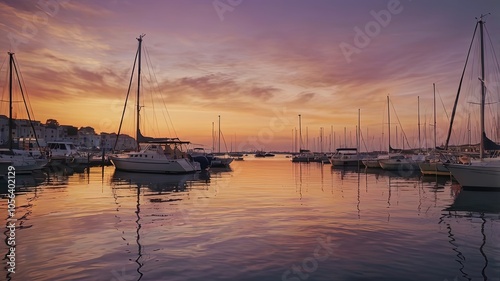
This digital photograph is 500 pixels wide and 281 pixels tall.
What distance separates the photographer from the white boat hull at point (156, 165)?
4731cm

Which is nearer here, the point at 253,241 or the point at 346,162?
the point at 253,241

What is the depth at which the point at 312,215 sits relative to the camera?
712 inches

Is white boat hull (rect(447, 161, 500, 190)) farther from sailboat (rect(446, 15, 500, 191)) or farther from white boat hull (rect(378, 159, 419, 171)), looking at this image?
white boat hull (rect(378, 159, 419, 171))

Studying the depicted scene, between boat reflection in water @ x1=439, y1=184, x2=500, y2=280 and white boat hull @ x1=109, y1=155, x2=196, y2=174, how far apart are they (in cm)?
3182

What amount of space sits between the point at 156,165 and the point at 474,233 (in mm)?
38969

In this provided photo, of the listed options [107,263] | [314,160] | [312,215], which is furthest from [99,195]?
[314,160]

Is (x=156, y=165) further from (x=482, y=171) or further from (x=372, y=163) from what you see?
(x=372, y=163)

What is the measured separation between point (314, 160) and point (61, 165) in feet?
251

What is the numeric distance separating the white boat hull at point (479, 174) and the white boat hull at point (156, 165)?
3002 centimetres

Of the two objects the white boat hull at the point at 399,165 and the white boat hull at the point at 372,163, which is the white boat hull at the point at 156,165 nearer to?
the white boat hull at the point at 399,165

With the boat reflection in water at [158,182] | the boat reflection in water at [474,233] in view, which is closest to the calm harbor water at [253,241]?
the boat reflection in water at [474,233]

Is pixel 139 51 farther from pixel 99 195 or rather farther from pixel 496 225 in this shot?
pixel 496 225

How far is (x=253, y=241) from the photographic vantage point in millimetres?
12664

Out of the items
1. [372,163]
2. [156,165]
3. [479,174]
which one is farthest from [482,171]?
[372,163]
